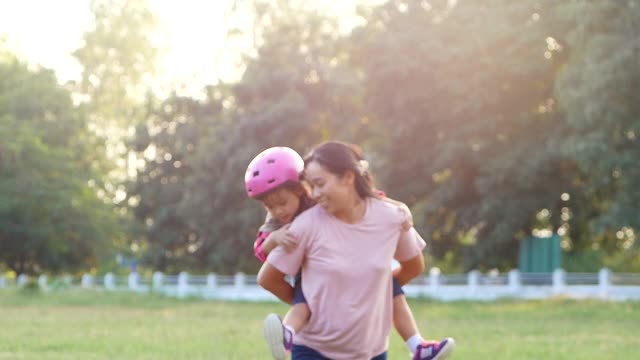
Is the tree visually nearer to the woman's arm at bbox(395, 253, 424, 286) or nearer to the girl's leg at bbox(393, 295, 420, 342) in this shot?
the girl's leg at bbox(393, 295, 420, 342)

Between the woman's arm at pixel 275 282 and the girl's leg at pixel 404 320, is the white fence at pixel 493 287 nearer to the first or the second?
the girl's leg at pixel 404 320

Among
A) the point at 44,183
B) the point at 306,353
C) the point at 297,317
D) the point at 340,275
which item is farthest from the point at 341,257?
the point at 44,183

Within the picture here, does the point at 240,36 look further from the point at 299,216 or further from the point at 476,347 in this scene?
the point at 299,216

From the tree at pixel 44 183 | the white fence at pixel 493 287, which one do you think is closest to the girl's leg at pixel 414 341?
the white fence at pixel 493 287

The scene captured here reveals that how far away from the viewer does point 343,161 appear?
6258 millimetres

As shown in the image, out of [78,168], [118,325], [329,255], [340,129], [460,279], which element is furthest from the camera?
[78,168]

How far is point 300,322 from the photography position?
6.26 meters

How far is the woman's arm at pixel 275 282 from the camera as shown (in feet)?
21.0

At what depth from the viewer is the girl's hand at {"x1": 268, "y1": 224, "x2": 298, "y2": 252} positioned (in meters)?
6.24

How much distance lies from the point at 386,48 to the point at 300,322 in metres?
35.1

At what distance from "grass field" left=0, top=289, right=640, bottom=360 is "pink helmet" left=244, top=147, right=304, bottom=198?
8.83 meters

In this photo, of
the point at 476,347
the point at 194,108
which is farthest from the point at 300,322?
the point at 194,108

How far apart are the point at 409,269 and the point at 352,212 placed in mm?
535

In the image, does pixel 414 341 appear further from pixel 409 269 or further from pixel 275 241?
pixel 275 241
